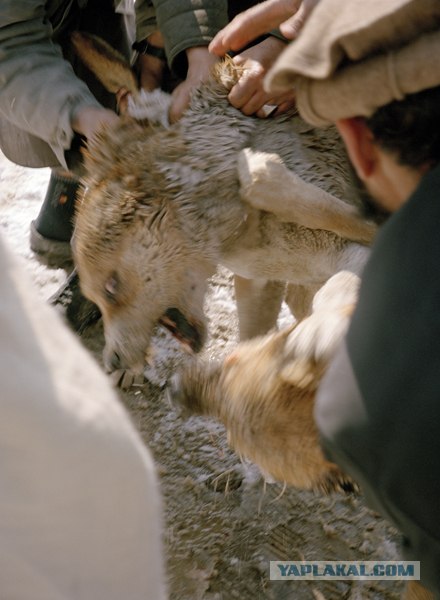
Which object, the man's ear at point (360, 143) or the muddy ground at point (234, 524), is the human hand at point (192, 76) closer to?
the man's ear at point (360, 143)

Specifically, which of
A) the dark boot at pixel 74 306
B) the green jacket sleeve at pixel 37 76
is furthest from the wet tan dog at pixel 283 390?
the dark boot at pixel 74 306

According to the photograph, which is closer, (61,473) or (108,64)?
(61,473)

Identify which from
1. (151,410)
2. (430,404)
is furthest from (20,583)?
(151,410)

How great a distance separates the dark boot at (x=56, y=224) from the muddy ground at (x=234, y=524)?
3.67 feet

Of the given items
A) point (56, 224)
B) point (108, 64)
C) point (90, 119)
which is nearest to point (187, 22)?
point (108, 64)

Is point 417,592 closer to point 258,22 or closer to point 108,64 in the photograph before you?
point 258,22

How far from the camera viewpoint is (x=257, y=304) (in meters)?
2.68

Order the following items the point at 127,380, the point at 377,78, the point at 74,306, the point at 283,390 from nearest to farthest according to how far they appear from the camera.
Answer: the point at 377,78 → the point at 283,390 → the point at 127,380 → the point at 74,306

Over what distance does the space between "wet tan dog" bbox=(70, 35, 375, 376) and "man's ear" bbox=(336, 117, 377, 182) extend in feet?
2.21

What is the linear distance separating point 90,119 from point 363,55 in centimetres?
152

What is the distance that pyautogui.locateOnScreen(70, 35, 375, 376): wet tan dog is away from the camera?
1849 millimetres

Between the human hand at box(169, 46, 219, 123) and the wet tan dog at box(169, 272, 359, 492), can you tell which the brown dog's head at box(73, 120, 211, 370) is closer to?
the human hand at box(169, 46, 219, 123)

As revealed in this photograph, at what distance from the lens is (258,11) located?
191 centimetres

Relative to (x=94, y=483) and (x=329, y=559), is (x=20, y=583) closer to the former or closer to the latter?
(x=94, y=483)
